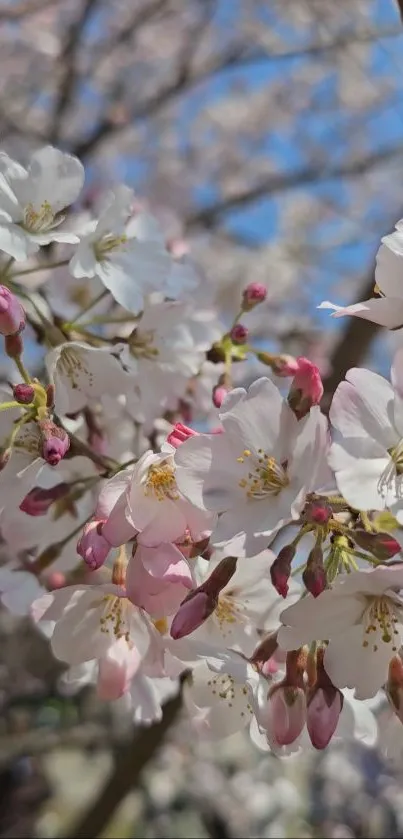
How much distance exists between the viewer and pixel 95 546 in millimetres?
789

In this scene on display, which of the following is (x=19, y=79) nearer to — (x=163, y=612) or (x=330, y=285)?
(x=330, y=285)

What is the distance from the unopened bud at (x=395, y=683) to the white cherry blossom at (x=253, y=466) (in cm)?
20

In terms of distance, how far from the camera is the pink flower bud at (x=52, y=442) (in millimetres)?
805

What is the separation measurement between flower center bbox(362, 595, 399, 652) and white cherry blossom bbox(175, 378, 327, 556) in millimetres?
126

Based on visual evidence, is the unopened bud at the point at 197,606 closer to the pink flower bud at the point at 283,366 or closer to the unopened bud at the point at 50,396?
the unopened bud at the point at 50,396

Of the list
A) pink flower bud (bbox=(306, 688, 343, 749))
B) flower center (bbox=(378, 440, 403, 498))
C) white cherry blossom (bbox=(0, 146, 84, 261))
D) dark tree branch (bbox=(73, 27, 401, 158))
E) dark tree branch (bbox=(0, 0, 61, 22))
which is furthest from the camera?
dark tree branch (bbox=(73, 27, 401, 158))

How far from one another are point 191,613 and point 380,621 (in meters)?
0.18

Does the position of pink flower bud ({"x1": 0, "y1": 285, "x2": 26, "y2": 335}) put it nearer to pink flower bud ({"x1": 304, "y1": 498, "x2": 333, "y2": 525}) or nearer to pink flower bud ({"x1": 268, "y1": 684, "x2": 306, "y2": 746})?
pink flower bud ({"x1": 304, "y1": 498, "x2": 333, "y2": 525})

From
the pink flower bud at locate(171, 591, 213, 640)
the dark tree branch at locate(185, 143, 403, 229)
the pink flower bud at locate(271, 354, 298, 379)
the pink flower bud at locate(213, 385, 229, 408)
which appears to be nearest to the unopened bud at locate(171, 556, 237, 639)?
the pink flower bud at locate(171, 591, 213, 640)

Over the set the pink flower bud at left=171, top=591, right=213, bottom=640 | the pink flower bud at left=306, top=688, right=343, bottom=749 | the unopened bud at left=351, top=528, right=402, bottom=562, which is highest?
the unopened bud at left=351, top=528, right=402, bottom=562

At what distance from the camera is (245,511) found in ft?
2.49

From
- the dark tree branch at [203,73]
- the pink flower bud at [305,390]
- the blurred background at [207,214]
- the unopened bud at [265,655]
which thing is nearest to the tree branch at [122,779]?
the blurred background at [207,214]

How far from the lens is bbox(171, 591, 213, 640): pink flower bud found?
30.1 inches

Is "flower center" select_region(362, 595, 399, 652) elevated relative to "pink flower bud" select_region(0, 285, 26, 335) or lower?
lower
